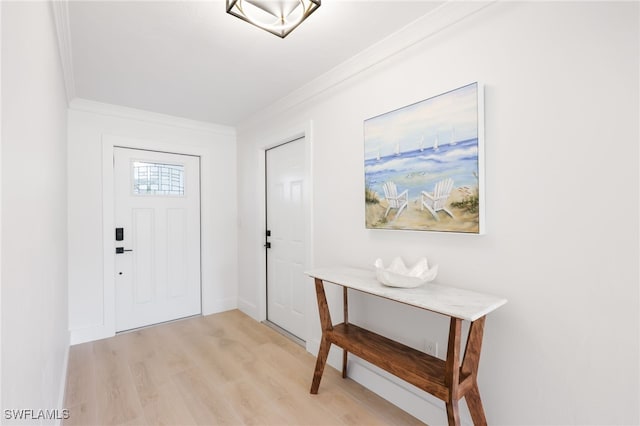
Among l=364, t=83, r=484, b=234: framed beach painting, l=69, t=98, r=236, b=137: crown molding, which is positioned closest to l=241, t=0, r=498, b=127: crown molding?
l=364, t=83, r=484, b=234: framed beach painting

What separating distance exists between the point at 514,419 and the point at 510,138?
4.58 ft

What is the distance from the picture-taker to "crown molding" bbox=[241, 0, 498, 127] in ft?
5.42

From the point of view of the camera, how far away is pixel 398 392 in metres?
1.99

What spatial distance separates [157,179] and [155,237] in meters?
0.66

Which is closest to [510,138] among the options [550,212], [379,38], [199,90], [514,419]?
[550,212]

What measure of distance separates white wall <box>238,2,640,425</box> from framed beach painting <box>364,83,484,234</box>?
0.08m

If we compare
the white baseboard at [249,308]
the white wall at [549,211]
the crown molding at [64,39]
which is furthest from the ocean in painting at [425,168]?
the white baseboard at [249,308]

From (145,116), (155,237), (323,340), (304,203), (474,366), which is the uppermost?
(145,116)

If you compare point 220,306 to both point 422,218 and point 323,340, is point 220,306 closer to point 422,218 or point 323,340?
point 323,340

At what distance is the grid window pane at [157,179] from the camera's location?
3342 mm

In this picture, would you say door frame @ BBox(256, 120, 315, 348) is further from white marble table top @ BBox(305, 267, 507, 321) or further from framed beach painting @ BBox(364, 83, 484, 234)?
white marble table top @ BBox(305, 267, 507, 321)

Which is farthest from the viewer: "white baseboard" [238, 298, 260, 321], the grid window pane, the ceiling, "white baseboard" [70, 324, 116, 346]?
"white baseboard" [238, 298, 260, 321]

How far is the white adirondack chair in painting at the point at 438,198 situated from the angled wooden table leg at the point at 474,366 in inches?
23.5

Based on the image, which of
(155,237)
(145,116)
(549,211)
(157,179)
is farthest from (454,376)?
(145,116)
